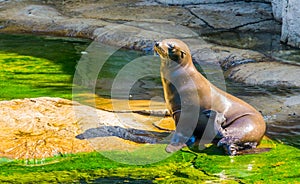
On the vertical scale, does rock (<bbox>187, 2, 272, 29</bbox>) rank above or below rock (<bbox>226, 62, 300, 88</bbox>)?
below

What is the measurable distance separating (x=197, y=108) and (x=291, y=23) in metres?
5.60

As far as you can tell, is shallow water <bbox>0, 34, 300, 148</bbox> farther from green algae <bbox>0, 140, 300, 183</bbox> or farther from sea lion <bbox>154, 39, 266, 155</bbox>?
green algae <bbox>0, 140, 300, 183</bbox>

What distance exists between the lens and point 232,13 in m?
13.2

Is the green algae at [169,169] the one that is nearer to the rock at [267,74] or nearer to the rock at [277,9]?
the rock at [267,74]

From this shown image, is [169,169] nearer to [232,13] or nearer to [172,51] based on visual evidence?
[172,51]

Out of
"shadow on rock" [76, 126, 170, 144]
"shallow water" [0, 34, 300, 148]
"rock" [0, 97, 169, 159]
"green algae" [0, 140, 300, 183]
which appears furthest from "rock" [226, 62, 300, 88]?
"green algae" [0, 140, 300, 183]

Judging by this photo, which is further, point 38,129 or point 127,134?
point 127,134

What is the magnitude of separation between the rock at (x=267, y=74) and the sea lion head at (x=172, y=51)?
2.89 metres

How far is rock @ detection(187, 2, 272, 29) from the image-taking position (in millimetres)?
12641

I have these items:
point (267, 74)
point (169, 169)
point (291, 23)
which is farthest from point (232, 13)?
point (169, 169)

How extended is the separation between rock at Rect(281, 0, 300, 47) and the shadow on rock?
17.7 feet

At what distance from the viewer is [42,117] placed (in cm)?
606

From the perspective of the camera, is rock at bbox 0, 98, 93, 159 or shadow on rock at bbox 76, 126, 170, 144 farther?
shadow on rock at bbox 76, 126, 170, 144

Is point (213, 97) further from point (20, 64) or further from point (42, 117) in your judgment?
point (20, 64)
